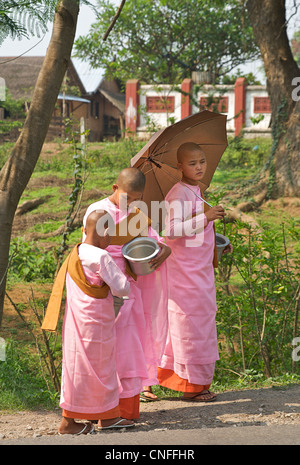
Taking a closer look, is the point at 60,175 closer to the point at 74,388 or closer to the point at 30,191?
the point at 30,191

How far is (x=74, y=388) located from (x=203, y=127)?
218 centimetres

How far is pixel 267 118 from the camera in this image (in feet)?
71.4

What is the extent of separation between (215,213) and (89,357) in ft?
4.26

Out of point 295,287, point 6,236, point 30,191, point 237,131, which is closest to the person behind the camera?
point 6,236

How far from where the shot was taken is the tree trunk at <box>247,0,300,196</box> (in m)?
10.9

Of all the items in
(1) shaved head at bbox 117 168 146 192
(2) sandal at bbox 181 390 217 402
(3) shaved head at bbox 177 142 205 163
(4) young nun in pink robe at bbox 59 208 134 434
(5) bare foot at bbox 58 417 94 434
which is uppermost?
(3) shaved head at bbox 177 142 205 163

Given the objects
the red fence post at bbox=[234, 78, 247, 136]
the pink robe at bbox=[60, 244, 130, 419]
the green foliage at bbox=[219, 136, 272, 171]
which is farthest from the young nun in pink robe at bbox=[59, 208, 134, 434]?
the red fence post at bbox=[234, 78, 247, 136]

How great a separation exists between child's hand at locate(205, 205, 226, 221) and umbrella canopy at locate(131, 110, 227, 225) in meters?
0.50

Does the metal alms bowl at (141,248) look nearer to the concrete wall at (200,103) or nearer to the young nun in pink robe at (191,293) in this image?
the young nun in pink robe at (191,293)

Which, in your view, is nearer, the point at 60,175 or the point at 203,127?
the point at 203,127

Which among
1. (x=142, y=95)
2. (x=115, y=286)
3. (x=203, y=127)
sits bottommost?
(x=115, y=286)

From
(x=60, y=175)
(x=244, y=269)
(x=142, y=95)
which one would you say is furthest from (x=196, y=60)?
(x=244, y=269)

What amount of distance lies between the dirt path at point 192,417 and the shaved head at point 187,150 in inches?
67.6

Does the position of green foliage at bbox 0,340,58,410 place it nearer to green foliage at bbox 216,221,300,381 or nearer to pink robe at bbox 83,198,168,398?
pink robe at bbox 83,198,168,398
